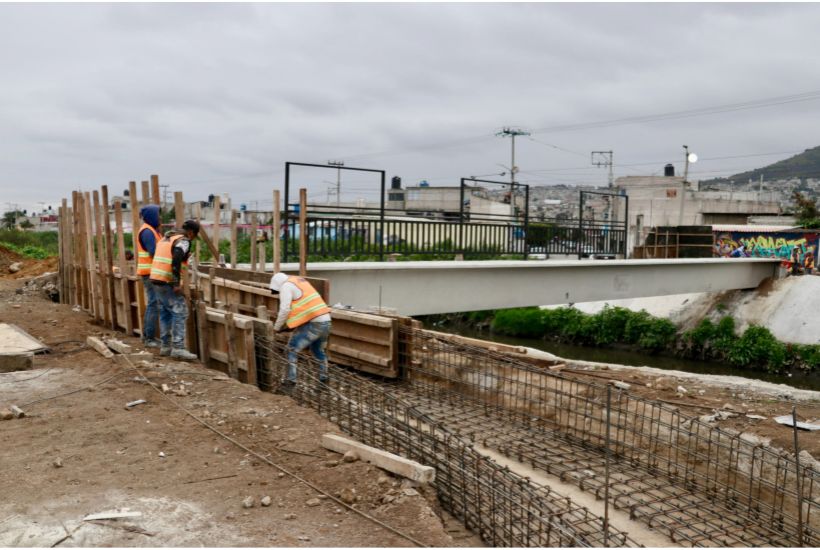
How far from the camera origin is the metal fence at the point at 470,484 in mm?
5406

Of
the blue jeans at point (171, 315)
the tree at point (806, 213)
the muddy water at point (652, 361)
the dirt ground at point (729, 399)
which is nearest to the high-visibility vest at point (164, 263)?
the blue jeans at point (171, 315)

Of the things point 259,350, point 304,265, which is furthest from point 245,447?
point 304,265

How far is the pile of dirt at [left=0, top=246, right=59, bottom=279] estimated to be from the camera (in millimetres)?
19834

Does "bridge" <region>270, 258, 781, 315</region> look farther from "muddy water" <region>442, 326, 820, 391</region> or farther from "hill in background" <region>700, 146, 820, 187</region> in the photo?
"hill in background" <region>700, 146, 820, 187</region>

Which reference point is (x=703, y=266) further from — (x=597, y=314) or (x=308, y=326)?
(x=308, y=326)

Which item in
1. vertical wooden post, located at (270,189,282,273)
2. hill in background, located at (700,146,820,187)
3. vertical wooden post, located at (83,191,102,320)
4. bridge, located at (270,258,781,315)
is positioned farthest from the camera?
hill in background, located at (700,146,820,187)

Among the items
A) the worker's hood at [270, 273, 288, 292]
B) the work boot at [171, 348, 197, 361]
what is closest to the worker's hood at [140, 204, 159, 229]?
the work boot at [171, 348, 197, 361]

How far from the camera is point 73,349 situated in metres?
9.95

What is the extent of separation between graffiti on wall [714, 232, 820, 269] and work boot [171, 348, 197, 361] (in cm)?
2648

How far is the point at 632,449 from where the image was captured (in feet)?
27.2

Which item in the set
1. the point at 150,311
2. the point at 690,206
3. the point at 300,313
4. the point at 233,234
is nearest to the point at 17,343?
the point at 150,311

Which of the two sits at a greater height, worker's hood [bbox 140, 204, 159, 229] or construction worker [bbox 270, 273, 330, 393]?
worker's hood [bbox 140, 204, 159, 229]

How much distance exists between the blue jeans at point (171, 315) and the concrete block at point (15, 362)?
1626 millimetres

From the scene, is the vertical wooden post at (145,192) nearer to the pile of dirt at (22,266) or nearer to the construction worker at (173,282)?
the construction worker at (173,282)
